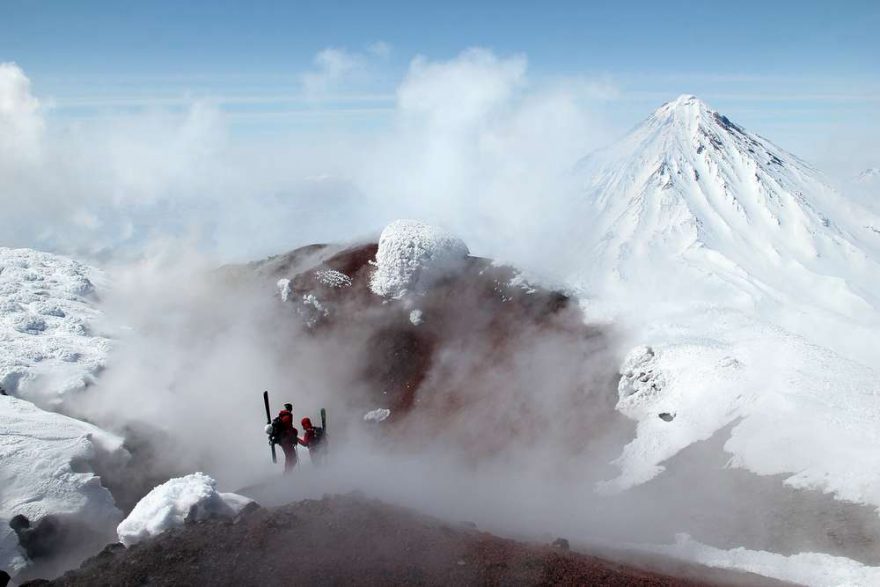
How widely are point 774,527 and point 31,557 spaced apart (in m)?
24.6

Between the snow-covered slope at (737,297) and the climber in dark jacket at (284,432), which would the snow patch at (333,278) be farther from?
the climber in dark jacket at (284,432)

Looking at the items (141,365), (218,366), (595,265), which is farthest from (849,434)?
(595,265)

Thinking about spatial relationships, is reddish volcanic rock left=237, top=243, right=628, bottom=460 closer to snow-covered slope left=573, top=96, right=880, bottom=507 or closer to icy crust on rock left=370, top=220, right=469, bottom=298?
icy crust on rock left=370, top=220, right=469, bottom=298

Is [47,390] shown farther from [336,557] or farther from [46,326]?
[336,557]

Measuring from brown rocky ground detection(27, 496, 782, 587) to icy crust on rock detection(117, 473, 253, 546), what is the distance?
0.62 m

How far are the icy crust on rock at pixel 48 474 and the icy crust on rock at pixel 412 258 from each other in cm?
2015

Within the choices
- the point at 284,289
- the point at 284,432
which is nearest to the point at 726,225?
the point at 284,289

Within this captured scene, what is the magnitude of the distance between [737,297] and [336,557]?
4114 inches

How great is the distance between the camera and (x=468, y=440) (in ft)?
103

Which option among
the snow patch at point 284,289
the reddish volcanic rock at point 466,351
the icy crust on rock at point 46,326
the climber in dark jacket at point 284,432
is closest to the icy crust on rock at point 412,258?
the reddish volcanic rock at point 466,351

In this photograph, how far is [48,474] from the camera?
22.5m

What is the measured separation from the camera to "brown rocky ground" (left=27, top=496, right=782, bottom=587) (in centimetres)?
1234

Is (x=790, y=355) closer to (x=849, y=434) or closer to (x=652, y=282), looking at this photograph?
(x=849, y=434)

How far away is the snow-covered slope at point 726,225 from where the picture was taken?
373 feet
